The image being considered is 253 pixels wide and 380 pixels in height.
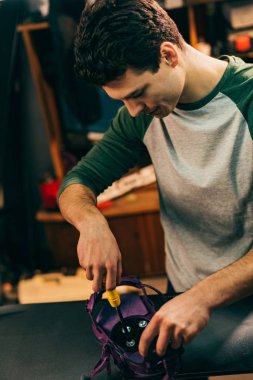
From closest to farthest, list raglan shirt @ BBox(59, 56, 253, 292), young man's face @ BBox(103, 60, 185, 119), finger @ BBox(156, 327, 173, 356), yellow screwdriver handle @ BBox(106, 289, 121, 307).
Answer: finger @ BBox(156, 327, 173, 356), yellow screwdriver handle @ BBox(106, 289, 121, 307), young man's face @ BBox(103, 60, 185, 119), raglan shirt @ BBox(59, 56, 253, 292)

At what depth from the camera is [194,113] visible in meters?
1.33

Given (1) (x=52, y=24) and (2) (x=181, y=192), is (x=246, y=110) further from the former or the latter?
(1) (x=52, y=24)

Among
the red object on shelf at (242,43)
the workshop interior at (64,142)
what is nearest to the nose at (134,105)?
the workshop interior at (64,142)

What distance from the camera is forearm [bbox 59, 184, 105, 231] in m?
1.28

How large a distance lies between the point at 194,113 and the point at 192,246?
0.40m

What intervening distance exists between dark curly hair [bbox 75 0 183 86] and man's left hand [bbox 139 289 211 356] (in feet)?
1.75

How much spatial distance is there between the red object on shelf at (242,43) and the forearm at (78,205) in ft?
5.59

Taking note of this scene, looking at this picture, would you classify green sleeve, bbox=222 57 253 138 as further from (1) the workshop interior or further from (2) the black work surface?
(1) the workshop interior

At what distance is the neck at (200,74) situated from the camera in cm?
128

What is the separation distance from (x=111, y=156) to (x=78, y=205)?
246mm

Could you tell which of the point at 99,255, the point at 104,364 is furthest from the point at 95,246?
the point at 104,364

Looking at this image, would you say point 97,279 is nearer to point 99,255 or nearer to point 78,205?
point 99,255

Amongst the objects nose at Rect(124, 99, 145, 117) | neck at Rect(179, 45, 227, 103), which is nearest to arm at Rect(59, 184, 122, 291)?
nose at Rect(124, 99, 145, 117)

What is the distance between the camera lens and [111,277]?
3.57 feet
